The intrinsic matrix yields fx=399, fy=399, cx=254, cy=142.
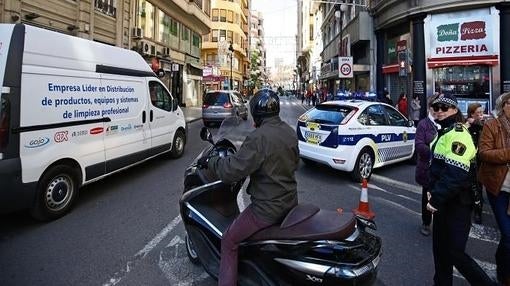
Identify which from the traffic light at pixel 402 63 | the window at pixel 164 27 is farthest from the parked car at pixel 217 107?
the window at pixel 164 27

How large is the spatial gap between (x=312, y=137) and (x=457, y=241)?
4.95 metres

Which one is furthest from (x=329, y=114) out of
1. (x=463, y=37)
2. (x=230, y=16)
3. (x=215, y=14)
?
(x=230, y=16)

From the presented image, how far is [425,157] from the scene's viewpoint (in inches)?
200

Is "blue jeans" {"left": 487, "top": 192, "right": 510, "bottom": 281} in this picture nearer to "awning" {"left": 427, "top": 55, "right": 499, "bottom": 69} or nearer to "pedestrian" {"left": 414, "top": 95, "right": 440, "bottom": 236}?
"pedestrian" {"left": 414, "top": 95, "right": 440, "bottom": 236}

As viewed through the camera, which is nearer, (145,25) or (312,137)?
(312,137)

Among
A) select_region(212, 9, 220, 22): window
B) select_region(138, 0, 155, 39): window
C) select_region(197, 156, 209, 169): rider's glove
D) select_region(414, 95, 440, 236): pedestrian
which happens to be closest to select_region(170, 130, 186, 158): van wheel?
select_region(414, 95, 440, 236): pedestrian

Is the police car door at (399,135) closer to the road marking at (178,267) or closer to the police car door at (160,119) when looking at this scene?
the police car door at (160,119)

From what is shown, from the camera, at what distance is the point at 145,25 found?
23.6 m

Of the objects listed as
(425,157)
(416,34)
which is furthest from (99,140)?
(416,34)

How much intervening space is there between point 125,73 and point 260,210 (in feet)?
17.9

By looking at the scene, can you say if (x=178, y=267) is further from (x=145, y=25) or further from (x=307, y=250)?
(x=145, y=25)

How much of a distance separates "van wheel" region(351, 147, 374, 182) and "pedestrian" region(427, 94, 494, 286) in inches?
169

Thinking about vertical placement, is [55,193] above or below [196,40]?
below

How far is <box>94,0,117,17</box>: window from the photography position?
17.8 metres
